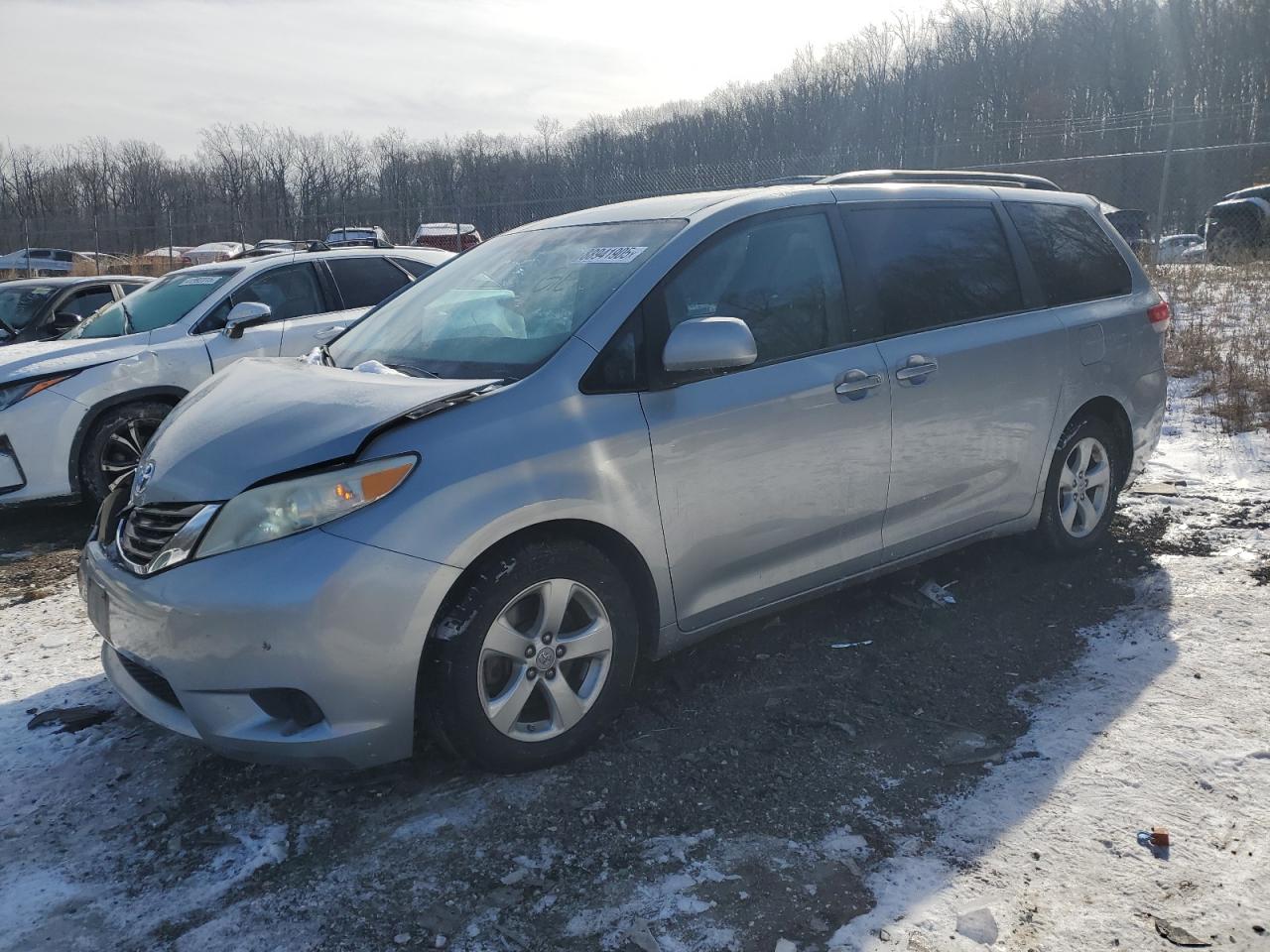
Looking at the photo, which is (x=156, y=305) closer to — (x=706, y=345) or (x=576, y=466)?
(x=576, y=466)

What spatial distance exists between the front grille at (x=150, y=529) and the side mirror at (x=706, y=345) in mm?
1510

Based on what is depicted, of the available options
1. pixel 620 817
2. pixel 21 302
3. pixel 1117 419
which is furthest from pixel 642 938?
pixel 21 302

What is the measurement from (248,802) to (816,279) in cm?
269

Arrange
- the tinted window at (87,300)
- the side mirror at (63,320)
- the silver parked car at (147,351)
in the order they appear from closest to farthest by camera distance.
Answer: the silver parked car at (147,351) < the side mirror at (63,320) < the tinted window at (87,300)

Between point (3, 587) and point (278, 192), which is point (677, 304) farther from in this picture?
point (278, 192)

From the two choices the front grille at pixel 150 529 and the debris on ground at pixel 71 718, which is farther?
the debris on ground at pixel 71 718

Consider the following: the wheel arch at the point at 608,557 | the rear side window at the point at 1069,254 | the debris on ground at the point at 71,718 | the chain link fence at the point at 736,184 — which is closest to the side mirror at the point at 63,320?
the debris on ground at the point at 71,718

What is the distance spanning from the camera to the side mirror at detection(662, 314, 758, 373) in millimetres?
3129

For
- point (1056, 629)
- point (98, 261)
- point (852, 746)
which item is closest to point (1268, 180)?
point (1056, 629)

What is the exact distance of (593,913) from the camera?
2432 millimetres

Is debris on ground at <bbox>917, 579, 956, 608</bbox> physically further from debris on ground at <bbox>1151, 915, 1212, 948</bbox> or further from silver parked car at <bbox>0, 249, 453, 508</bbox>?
silver parked car at <bbox>0, 249, 453, 508</bbox>

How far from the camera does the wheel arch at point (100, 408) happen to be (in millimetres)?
6199

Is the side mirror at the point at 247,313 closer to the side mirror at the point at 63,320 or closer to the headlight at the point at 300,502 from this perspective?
the side mirror at the point at 63,320

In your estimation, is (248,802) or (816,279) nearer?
(248,802)
